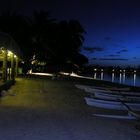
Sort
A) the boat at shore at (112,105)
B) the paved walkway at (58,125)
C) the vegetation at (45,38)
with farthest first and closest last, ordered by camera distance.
A: the vegetation at (45,38)
the boat at shore at (112,105)
the paved walkway at (58,125)

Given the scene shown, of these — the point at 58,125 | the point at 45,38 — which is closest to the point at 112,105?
the point at 58,125

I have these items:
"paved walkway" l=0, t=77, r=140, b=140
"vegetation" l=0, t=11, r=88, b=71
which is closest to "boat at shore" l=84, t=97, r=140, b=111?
"paved walkway" l=0, t=77, r=140, b=140

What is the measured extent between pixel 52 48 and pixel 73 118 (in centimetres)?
6827

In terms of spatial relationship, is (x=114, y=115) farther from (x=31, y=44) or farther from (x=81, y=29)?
(x=81, y=29)

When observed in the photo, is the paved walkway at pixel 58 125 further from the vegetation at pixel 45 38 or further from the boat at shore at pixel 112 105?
the vegetation at pixel 45 38

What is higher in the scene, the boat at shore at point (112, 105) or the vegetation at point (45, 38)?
the vegetation at point (45, 38)

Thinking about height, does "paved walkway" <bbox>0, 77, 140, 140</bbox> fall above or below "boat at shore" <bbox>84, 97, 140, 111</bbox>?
below

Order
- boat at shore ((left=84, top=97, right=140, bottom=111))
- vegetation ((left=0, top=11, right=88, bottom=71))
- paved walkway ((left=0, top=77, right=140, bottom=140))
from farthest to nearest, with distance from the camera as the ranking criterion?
vegetation ((left=0, top=11, right=88, bottom=71)) < boat at shore ((left=84, top=97, right=140, bottom=111)) < paved walkway ((left=0, top=77, right=140, bottom=140))

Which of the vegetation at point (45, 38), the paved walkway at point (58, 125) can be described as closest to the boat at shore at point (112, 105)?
the paved walkway at point (58, 125)

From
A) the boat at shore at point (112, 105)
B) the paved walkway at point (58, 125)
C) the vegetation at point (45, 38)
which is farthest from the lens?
the vegetation at point (45, 38)

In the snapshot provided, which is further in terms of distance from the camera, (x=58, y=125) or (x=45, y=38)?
(x=45, y=38)

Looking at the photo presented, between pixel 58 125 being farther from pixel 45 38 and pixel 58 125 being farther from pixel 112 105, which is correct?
pixel 45 38

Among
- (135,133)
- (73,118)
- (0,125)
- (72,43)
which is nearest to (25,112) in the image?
(73,118)

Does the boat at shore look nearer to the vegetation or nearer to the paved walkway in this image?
the paved walkway
